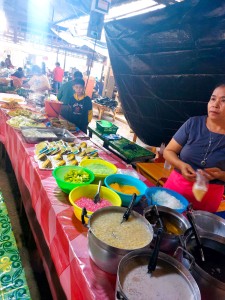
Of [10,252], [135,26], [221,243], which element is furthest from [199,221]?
[135,26]

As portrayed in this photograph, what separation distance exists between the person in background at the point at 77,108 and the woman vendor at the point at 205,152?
2.44 meters

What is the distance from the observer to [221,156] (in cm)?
174

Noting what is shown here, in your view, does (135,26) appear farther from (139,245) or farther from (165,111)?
(139,245)

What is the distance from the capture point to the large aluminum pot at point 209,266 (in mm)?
774

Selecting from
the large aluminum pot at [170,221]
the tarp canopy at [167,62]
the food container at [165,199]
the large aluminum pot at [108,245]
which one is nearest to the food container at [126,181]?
the food container at [165,199]

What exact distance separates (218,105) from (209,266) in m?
1.26

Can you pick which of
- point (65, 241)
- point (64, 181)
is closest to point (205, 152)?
point (64, 181)

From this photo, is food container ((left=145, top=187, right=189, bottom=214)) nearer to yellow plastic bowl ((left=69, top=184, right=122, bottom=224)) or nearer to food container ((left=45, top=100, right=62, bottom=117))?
yellow plastic bowl ((left=69, top=184, right=122, bottom=224))

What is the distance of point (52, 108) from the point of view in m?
3.67

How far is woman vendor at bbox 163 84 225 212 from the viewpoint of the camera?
1.66 metres

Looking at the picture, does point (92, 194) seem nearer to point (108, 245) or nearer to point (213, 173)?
point (108, 245)

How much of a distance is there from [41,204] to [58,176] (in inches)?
11.4

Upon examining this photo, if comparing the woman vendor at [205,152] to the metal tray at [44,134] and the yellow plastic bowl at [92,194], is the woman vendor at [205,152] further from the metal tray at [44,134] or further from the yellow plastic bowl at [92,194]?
the metal tray at [44,134]

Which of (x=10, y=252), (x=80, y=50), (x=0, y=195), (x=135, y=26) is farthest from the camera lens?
(x=80, y=50)
